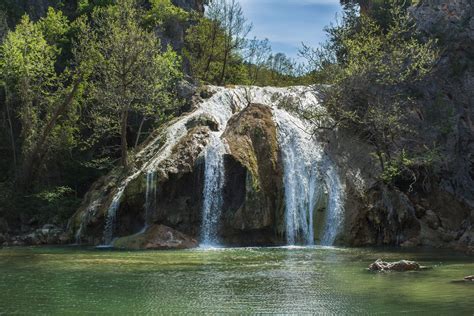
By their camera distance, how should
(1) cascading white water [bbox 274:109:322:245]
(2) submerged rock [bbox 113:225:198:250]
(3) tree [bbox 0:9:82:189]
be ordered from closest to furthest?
(2) submerged rock [bbox 113:225:198:250]
(1) cascading white water [bbox 274:109:322:245]
(3) tree [bbox 0:9:82:189]

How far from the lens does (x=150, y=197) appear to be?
30.8m

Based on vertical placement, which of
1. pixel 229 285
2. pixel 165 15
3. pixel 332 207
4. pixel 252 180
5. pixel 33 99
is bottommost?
pixel 229 285

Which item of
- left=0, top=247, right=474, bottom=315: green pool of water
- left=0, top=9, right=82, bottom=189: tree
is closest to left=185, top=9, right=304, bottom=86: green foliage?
left=0, top=9, right=82, bottom=189: tree

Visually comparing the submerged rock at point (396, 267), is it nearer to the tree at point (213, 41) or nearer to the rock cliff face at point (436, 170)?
the rock cliff face at point (436, 170)

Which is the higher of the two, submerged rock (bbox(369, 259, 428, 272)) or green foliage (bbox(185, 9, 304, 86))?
green foliage (bbox(185, 9, 304, 86))

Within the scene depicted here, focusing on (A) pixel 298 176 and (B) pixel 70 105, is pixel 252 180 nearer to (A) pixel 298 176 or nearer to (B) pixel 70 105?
(A) pixel 298 176

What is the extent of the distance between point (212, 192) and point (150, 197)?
3.07 metres

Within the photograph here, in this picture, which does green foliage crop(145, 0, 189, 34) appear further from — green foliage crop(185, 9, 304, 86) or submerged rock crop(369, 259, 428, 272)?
submerged rock crop(369, 259, 428, 272)

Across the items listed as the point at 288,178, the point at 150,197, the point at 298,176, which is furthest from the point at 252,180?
the point at 150,197

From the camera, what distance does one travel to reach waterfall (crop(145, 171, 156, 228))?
30.7m

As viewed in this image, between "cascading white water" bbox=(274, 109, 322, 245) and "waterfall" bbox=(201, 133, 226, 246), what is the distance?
Answer: 129 inches

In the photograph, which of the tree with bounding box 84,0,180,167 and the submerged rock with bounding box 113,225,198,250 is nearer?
the submerged rock with bounding box 113,225,198,250

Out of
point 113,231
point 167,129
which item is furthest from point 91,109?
point 113,231

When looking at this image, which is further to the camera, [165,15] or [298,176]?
[165,15]
